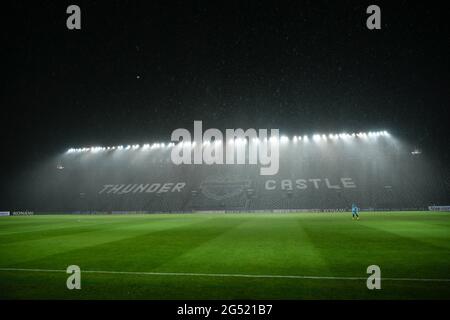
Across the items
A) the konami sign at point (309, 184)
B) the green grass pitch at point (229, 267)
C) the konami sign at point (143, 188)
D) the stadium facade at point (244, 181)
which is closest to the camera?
the green grass pitch at point (229, 267)

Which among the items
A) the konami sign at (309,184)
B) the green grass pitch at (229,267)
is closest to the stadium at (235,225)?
the green grass pitch at (229,267)

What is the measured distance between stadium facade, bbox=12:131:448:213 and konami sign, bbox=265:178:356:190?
0.16 metres

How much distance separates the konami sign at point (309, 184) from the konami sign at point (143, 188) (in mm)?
17180

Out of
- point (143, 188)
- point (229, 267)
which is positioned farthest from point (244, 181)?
point (229, 267)

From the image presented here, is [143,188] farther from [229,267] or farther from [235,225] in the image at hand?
[229,267]

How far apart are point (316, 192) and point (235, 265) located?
4879 cm

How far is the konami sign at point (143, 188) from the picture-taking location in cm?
6319

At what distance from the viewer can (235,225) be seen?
25.1 meters

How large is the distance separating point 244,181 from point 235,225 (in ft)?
124

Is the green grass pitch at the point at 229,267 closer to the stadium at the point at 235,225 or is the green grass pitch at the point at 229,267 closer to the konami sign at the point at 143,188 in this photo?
the stadium at the point at 235,225

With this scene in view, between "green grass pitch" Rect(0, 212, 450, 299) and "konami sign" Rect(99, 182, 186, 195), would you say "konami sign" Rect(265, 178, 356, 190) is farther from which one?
"green grass pitch" Rect(0, 212, 450, 299)

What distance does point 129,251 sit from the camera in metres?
12.8
